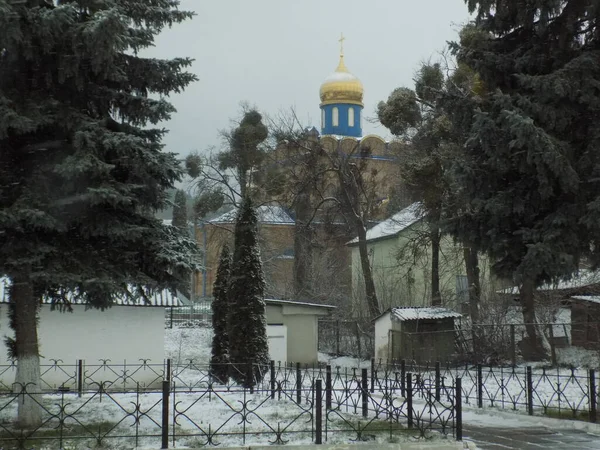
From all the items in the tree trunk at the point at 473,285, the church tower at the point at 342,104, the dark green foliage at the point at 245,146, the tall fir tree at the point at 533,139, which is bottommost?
the tree trunk at the point at 473,285

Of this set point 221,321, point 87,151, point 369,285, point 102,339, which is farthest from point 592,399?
point 369,285

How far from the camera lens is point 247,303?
1953 cm

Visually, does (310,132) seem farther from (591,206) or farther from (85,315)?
(591,206)

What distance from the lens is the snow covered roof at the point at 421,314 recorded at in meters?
25.0

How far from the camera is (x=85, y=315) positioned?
19781 mm

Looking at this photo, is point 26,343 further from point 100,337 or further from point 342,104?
point 342,104

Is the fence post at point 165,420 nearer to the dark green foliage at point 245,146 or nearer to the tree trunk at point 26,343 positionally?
the tree trunk at point 26,343

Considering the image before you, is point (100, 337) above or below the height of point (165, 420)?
above

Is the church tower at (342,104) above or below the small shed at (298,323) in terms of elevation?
above

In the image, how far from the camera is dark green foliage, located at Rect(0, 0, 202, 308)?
967 cm

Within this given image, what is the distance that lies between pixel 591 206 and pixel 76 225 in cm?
876

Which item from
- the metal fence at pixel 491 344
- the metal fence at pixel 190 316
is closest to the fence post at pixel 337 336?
the metal fence at pixel 491 344

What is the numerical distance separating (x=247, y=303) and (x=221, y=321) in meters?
3.01

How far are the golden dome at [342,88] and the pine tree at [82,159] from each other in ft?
153
